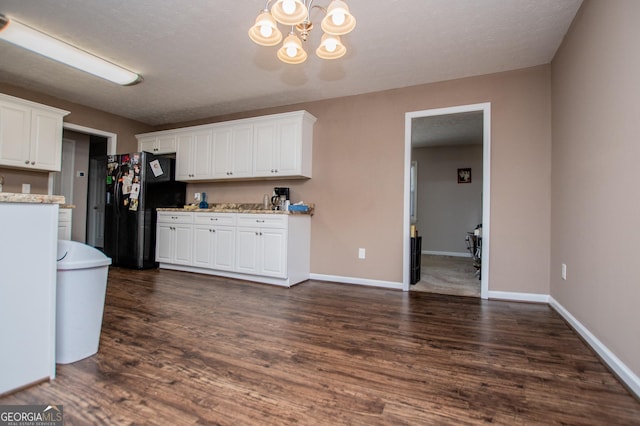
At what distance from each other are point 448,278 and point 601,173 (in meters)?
2.54

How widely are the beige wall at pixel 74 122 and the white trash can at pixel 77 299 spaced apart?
329cm

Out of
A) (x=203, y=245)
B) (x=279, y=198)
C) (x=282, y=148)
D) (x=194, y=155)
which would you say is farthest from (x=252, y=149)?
(x=203, y=245)

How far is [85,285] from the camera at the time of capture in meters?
1.67

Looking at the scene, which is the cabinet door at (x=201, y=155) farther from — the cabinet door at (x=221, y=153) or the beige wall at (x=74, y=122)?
the beige wall at (x=74, y=122)

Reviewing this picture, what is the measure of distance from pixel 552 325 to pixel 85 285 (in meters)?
3.26

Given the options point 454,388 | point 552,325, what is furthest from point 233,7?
point 552,325

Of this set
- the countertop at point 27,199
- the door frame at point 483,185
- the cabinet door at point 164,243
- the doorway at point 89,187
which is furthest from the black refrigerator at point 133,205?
the door frame at point 483,185

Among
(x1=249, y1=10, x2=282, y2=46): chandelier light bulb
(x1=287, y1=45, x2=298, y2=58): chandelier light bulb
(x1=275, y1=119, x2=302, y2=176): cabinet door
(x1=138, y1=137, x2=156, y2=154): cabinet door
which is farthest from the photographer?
(x1=138, y1=137, x2=156, y2=154): cabinet door

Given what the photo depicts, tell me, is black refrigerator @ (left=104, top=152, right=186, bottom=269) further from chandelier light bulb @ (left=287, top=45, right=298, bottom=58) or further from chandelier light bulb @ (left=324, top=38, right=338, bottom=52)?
chandelier light bulb @ (left=324, top=38, right=338, bottom=52)

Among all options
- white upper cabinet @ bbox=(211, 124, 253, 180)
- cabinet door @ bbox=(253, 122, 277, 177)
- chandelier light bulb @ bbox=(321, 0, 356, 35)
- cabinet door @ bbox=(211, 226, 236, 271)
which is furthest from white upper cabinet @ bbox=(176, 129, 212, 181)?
chandelier light bulb @ bbox=(321, 0, 356, 35)

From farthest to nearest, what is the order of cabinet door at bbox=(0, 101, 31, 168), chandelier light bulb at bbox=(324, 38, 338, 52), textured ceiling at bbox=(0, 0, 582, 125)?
cabinet door at bbox=(0, 101, 31, 168) → textured ceiling at bbox=(0, 0, 582, 125) → chandelier light bulb at bbox=(324, 38, 338, 52)

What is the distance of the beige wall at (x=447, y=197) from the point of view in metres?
6.50

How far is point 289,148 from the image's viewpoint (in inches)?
151

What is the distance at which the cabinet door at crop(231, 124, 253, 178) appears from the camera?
A: 4105mm
